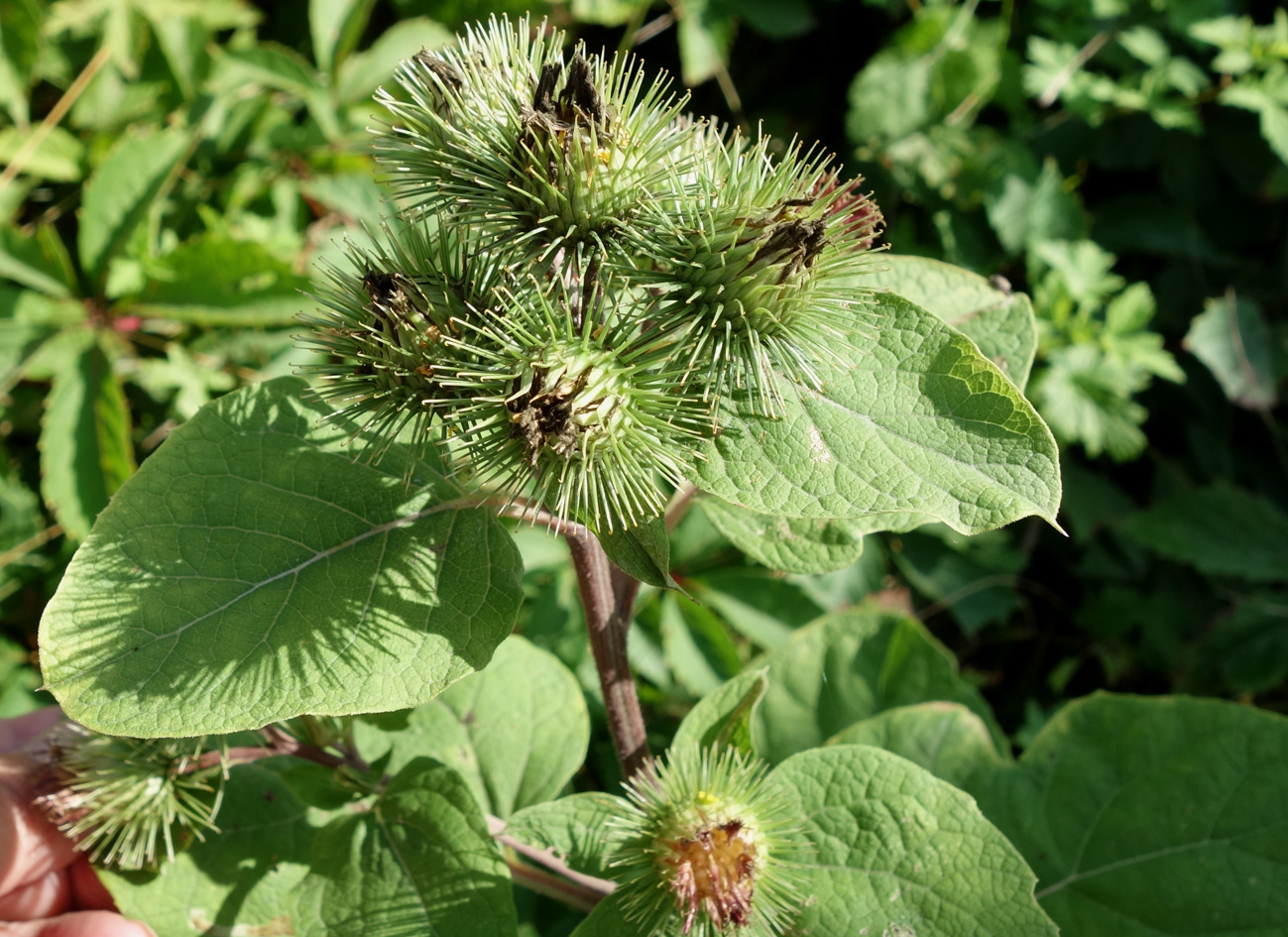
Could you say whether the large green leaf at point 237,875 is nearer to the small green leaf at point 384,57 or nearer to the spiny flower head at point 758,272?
the spiny flower head at point 758,272

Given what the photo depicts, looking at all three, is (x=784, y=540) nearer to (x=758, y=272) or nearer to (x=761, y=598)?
(x=758, y=272)

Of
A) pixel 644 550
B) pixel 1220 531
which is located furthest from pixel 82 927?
pixel 1220 531

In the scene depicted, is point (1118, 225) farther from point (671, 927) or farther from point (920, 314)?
point (671, 927)

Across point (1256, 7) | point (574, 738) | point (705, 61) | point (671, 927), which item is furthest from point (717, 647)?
point (1256, 7)

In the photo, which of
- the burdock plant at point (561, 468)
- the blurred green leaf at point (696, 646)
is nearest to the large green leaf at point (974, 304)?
the burdock plant at point (561, 468)

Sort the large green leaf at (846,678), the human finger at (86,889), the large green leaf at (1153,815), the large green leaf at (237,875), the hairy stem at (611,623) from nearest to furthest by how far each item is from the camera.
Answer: the hairy stem at (611,623)
the large green leaf at (237,875)
the large green leaf at (1153,815)
the human finger at (86,889)
the large green leaf at (846,678)

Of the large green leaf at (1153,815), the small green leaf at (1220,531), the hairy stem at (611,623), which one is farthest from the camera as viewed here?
the small green leaf at (1220,531)
